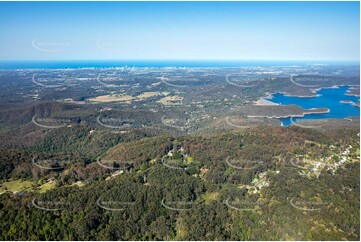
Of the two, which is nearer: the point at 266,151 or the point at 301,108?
the point at 266,151

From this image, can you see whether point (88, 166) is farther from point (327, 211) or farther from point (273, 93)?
point (273, 93)

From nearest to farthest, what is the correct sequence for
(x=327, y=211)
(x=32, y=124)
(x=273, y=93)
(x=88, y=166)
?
(x=327, y=211) < (x=88, y=166) < (x=32, y=124) < (x=273, y=93)

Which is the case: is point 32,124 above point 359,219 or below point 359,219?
below

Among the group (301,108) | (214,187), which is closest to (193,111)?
Result: (301,108)

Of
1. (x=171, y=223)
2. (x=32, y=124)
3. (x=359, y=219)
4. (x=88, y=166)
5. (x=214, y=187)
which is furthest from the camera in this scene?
(x=32, y=124)

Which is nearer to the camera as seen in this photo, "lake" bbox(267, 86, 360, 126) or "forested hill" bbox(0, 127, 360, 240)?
"forested hill" bbox(0, 127, 360, 240)

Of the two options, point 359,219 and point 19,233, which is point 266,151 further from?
point 19,233

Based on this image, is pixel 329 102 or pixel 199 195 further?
pixel 329 102

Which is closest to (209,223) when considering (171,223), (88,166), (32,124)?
(171,223)

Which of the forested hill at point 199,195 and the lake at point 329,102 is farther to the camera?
the lake at point 329,102

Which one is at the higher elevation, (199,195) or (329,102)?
(199,195)
